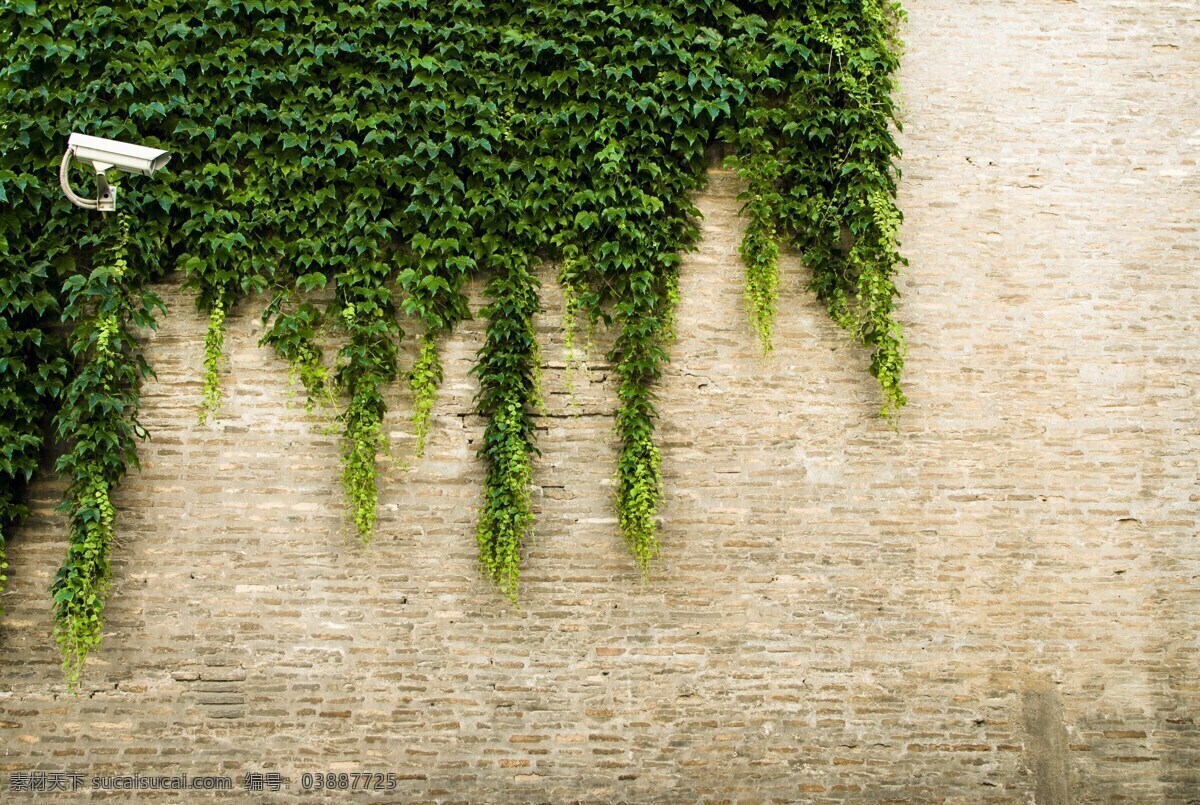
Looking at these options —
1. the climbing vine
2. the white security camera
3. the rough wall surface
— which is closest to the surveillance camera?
the white security camera

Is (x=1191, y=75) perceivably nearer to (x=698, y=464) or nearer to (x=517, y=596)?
(x=698, y=464)

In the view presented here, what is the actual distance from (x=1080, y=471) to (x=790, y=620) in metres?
1.94

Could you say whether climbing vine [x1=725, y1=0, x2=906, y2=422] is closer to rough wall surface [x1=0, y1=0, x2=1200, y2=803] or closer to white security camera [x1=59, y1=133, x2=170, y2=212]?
rough wall surface [x1=0, y1=0, x2=1200, y2=803]

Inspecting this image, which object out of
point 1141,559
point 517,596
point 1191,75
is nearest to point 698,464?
point 517,596

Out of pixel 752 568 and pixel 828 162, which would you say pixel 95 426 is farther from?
pixel 828 162

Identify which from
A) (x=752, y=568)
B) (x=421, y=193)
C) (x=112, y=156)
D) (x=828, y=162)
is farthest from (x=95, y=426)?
(x=828, y=162)

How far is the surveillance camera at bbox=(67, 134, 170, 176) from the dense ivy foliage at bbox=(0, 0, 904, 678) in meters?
0.59

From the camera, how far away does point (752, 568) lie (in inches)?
216

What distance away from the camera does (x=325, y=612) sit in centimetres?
536

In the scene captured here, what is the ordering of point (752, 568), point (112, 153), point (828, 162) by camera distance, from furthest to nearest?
point (828, 162) → point (752, 568) → point (112, 153)

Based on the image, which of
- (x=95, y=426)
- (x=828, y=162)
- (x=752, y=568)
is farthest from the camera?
(x=828, y=162)

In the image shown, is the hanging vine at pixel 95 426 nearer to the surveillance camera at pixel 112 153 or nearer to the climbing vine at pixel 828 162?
the surveillance camera at pixel 112 153

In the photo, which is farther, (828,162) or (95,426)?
(828,162)

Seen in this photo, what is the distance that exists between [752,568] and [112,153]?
13.2 ft
